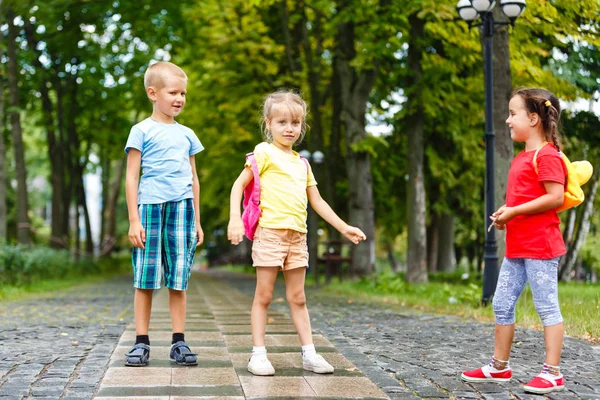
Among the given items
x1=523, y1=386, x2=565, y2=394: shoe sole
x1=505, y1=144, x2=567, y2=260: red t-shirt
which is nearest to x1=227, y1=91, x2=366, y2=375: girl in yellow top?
x1=505, y1=144, x2=567, y2=260: red t-shirt

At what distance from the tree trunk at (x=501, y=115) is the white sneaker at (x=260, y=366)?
6474mm

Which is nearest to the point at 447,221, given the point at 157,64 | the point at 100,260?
the point at 100,260

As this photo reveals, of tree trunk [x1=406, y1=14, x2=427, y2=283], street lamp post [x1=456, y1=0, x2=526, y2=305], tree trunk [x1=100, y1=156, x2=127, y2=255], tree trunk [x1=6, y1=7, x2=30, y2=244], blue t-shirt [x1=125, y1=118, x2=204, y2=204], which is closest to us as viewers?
blue t-shirt [x1=125, y1=118, x2=204, y2=204]

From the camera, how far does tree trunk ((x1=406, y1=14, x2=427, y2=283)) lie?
15891mm

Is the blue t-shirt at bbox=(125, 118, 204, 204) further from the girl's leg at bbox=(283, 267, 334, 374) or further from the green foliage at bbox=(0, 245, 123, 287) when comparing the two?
the green foliage at bbox=(0, 245, 123, 287)

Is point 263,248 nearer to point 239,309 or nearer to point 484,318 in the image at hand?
point 484,318

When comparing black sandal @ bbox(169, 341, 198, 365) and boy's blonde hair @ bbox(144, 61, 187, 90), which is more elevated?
boy's blonde hair @ bbox(144, 61, 187, 90)

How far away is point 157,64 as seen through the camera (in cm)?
496

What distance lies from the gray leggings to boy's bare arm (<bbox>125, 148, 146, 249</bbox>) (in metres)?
2.26

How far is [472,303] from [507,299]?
214 inches

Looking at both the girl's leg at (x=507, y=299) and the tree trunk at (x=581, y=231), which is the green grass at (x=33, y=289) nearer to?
the girl's leg at (x=507, y=299)

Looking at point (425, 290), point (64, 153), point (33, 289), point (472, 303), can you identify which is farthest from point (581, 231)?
point (64, 153)

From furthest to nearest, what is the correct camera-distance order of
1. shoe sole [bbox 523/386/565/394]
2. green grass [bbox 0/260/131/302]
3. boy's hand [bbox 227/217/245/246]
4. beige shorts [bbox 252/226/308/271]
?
green grass [bbox 0/260/131/302] < beige shorts [bbox 252/226/308/271] < boy's hand [bbox 227/217/245/246] < shoe sole [bbox 523/386/565/394]

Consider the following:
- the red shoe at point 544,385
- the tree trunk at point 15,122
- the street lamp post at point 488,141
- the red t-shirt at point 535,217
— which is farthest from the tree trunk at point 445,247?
the red shoe at point 544,385
